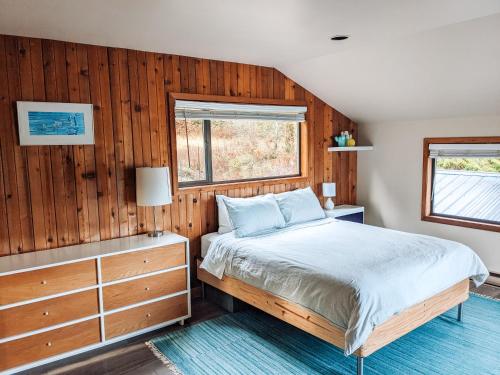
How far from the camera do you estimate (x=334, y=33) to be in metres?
2.97

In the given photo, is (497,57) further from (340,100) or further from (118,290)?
(118,290)

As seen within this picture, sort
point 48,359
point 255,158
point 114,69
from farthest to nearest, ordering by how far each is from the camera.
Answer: point 255,158
point 114,69
point 48,359

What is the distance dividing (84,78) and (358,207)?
3.32 m

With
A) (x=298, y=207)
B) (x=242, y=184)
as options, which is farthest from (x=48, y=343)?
(x=298, y=207)

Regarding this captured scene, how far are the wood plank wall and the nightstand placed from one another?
1.30 meters

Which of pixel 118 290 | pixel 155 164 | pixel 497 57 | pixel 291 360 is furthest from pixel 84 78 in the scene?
pixel 497 57

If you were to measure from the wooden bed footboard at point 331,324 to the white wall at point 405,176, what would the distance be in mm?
1151

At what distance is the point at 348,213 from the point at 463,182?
4.08ft

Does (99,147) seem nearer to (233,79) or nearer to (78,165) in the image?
(78,165)

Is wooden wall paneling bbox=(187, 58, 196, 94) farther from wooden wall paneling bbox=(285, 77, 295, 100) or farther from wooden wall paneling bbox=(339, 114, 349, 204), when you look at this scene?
wooden wall paneling bbox=(339, 114, 349, 204)

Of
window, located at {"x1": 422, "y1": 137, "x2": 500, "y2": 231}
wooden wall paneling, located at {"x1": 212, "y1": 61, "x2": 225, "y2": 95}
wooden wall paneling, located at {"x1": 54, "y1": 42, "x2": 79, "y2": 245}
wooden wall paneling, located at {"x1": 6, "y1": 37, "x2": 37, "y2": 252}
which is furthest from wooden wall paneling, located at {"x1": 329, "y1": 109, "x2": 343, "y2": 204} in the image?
wooden wall paneling, located at {"x1": 6, "y1": 37, "x2": 37, "y2": 252}

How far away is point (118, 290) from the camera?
114 inches

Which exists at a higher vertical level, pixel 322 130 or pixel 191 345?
pixel 322 130

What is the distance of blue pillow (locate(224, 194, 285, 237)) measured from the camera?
3531mm
